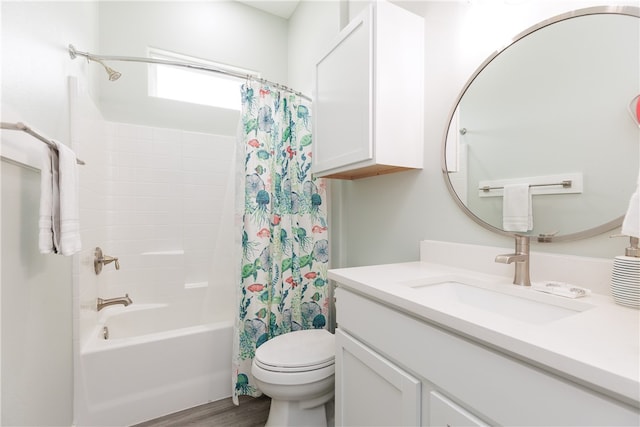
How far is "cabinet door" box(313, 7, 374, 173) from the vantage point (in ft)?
4.22

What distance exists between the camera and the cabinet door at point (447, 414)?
0.62 metres

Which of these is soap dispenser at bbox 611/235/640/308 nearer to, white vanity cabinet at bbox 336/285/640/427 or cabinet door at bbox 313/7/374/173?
white vanity cabinet at bbox 336/285/640/427

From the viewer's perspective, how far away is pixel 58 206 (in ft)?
3.06

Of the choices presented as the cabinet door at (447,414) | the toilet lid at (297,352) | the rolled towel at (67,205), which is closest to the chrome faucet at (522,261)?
the cabinet door at (447,414)

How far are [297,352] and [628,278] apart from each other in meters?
1.22

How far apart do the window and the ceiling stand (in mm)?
573

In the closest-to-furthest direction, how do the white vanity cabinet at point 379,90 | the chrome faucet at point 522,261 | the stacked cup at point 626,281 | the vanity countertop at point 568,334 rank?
the vanity countertop at point 568,334
the stacked cup at point 626,281
the chrome faucet at point 522,261
the white vanity cabinet at point 379,90

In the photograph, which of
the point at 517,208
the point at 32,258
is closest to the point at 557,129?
the point at 517,208

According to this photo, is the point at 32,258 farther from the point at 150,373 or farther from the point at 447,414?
the point at 447,414

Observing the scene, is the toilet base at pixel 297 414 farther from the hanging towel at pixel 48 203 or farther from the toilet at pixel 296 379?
the hanging towel at pixel 48 203

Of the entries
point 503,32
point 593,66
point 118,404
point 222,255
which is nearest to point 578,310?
point 593,66

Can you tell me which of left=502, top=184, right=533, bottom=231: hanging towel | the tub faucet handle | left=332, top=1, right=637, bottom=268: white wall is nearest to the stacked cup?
left=332, top=1, right=637, bottom=268: white wall

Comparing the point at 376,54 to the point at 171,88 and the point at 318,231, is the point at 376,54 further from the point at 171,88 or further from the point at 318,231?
the point at 171,88

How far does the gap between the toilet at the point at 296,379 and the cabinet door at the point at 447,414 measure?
675 mm
